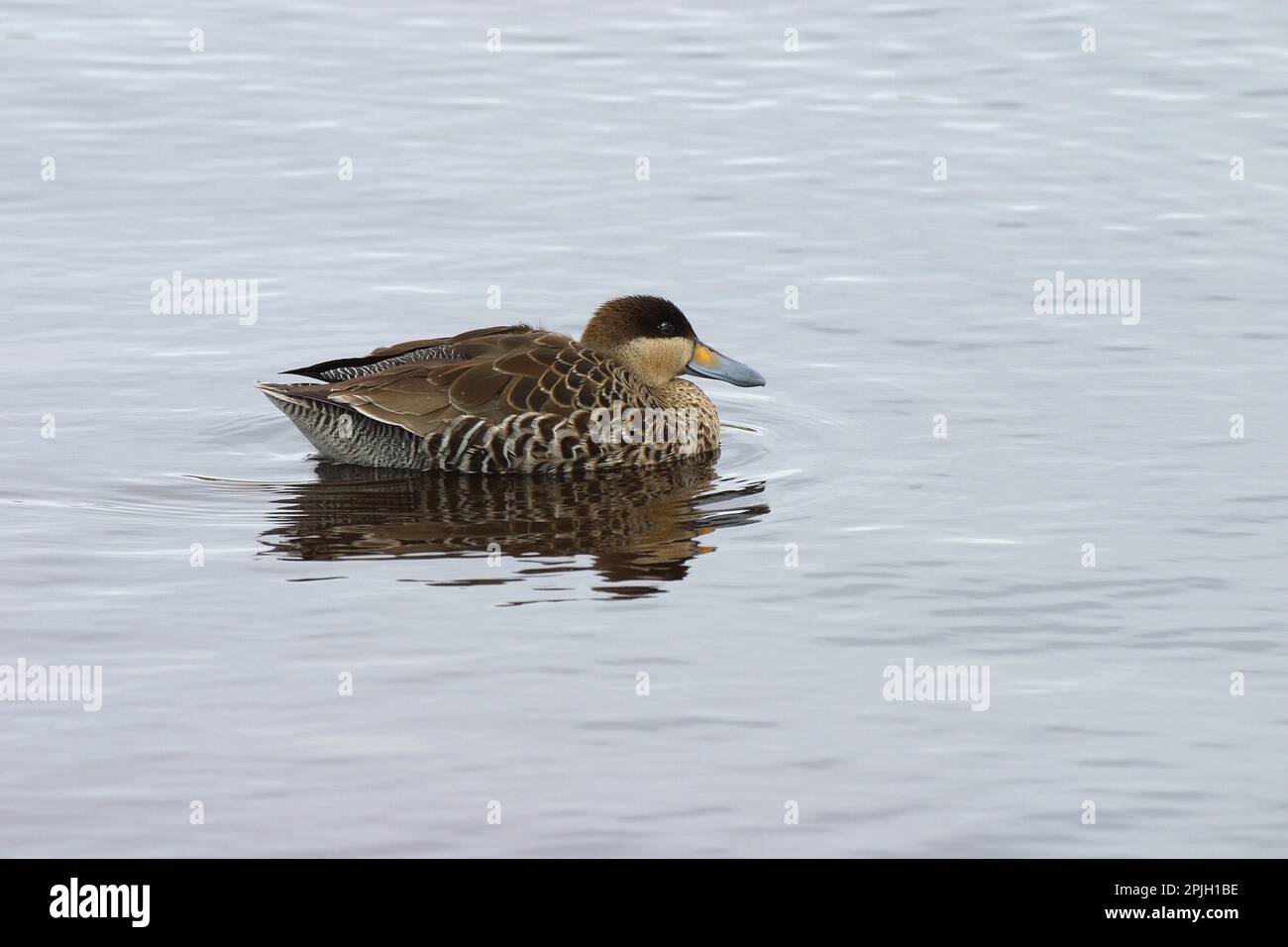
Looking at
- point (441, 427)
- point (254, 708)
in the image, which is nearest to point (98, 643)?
point (254, 708)

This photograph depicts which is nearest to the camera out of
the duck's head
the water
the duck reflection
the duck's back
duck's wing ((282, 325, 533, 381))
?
the water

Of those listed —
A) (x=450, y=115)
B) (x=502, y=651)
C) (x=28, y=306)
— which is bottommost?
(x=502, y=651)

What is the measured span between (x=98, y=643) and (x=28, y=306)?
21.2ft

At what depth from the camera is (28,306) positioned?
15.4m

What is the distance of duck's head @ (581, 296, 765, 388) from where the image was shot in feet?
44.0

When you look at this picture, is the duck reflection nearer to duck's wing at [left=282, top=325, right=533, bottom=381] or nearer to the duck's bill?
duck's wing at [left=282, top=325, right=533, bottom=381]

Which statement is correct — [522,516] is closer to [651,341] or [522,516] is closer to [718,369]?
[651,341]

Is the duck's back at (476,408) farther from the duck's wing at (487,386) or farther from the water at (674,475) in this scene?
the water at (674,475)

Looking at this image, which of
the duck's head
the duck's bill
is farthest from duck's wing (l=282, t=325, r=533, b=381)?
the duck's bill

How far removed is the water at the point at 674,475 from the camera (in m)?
8.24

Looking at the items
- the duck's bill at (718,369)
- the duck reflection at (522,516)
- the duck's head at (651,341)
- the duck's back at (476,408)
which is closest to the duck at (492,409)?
the duck's back at (476,408)

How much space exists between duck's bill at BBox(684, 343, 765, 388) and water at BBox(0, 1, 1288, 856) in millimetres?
389
